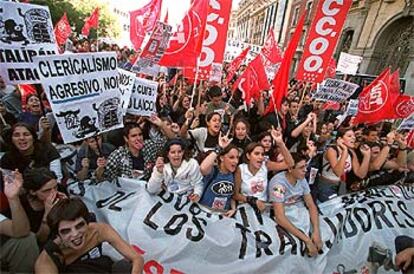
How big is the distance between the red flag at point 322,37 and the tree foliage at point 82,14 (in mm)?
22315

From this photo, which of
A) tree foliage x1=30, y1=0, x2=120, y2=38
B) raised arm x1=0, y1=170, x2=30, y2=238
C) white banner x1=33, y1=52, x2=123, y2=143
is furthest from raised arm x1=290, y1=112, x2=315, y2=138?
tree foliage x1=30, y1=0, x2=120, y2=38

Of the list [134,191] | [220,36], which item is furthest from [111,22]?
[134,191]

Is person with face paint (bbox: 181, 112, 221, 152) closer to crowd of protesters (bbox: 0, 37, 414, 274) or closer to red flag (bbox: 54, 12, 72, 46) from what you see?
crowd of protesters (bbox: 0, 37, 414, 274)

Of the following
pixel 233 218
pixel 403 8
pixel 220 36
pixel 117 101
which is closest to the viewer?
pixel 233 218

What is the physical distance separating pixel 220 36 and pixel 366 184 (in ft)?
10.6

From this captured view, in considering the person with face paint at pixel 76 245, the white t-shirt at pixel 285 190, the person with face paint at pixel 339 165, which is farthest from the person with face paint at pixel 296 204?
the person with face paint at pixel 76 245

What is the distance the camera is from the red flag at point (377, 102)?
569 cm

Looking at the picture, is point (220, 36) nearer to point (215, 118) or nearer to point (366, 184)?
point (215, 118)

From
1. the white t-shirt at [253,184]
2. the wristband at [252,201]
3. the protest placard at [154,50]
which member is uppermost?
the protest placard at [154,50]

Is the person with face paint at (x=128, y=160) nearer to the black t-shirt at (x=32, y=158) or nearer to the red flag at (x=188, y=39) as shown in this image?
the black t-shirt at (x=32, y=158)

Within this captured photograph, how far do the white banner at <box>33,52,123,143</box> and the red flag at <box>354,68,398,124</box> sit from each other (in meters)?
4.46

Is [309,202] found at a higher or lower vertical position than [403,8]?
lower

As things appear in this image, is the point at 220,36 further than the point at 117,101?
Yes

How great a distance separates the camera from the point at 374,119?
5730 millimetres
